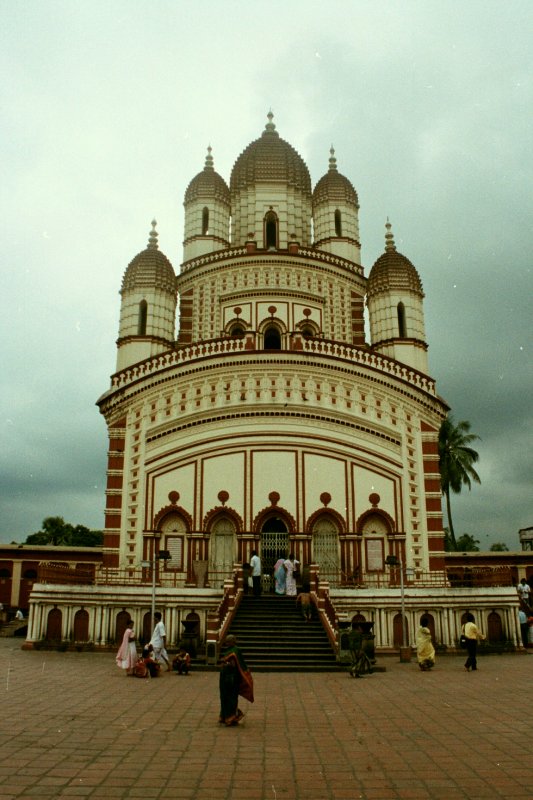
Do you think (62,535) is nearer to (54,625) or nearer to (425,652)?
(54,625)

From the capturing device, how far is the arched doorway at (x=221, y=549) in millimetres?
25828

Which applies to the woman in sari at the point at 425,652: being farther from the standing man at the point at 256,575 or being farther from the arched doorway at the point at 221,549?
the arched doorway at the point at 221,549

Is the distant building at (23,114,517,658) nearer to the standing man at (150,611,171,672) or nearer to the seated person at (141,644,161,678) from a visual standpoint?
the standing man at (150,611,171,672)

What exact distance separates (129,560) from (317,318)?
13.1 metres

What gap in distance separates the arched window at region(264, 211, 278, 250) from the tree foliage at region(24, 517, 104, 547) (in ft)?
127

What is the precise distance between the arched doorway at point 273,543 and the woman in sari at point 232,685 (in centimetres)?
1491

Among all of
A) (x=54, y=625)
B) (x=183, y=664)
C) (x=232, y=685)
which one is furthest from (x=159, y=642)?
(x=232, y=685)

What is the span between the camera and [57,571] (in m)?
23.8

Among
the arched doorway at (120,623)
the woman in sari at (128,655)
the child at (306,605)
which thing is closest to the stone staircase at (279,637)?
the child at (306,605)

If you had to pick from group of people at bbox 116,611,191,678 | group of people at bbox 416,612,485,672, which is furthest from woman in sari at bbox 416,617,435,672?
group of people at bbox 116,611,191,678

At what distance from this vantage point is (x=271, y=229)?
34.4 metres

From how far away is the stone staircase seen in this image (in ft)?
59.8

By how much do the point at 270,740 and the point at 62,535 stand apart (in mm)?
58563

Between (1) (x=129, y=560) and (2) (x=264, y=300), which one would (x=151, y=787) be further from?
(2) (x=264, y=300)
